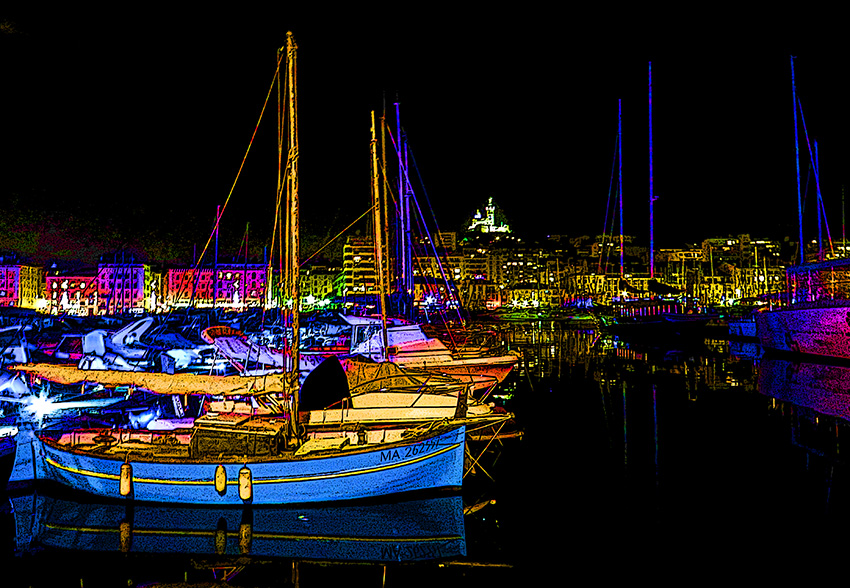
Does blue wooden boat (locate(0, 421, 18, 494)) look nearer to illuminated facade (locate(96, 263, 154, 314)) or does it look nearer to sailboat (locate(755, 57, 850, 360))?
sailboat (locate(755, 57, 850, 360))

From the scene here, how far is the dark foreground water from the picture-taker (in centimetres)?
905

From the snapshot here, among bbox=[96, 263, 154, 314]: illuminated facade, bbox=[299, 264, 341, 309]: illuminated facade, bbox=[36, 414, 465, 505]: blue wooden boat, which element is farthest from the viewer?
bbox=[299, 264, 341, 309]: illuminated facade

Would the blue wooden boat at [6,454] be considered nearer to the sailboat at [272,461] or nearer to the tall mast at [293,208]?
the sailboat at [272,461]

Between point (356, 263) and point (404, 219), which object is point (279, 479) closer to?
point (404, 219)

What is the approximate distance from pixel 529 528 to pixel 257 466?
15.9ft

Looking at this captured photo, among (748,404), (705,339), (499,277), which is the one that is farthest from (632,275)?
(748,404)

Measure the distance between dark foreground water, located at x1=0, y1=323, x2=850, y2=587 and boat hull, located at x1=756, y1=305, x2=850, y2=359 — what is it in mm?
17472

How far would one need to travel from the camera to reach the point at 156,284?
136m

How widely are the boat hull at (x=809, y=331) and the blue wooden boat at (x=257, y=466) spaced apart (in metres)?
27.3

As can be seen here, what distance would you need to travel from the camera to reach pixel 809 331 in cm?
3381

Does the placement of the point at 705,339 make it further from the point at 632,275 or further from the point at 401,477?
the point at 632,275

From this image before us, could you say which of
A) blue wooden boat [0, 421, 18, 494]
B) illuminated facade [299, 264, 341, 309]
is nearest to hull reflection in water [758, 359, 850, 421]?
blue wooden boat [0, 421, 18, 494]

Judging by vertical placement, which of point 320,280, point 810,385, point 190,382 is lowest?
point 810,385

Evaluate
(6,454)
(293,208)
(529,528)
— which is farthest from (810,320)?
(6,454)
